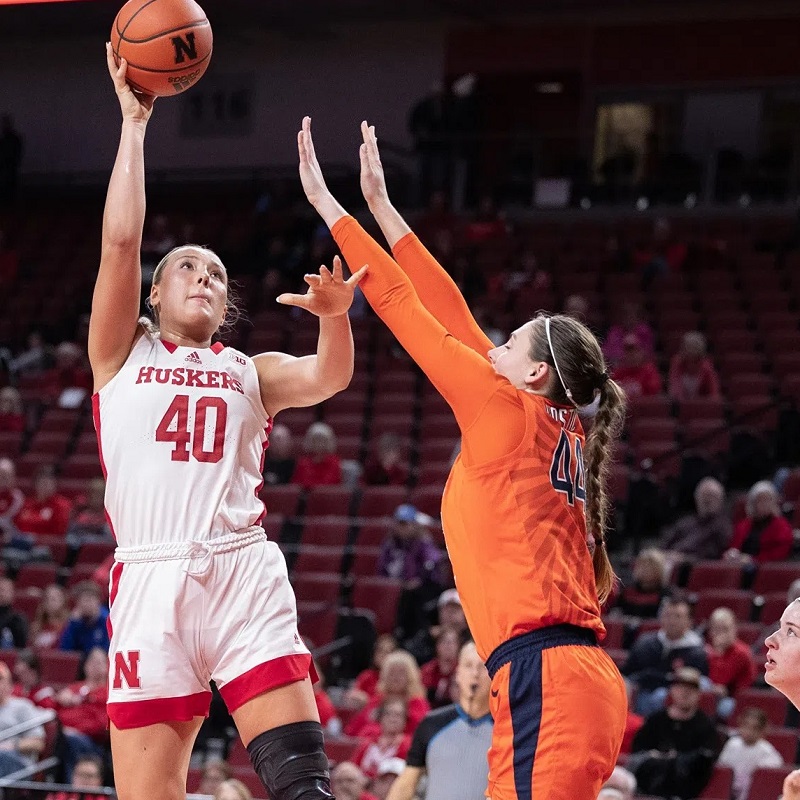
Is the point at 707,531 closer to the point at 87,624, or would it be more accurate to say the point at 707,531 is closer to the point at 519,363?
the point at 87,624

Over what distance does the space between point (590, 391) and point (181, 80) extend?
1.44 meters

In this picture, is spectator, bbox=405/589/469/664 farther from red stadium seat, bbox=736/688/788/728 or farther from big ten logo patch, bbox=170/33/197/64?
A: big ten logo patch, bbox=170/33/197/64

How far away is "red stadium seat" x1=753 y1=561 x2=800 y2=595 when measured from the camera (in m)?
8.66

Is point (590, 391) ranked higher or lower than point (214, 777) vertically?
higher

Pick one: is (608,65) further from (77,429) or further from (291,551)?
(291,551)

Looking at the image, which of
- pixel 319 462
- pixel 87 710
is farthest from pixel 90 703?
pixel 319 462

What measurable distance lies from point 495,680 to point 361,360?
33.3 feet

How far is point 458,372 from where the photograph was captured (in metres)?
3.14

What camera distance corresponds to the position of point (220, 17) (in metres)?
16.5

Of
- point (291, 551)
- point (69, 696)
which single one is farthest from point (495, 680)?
point (291, 551)

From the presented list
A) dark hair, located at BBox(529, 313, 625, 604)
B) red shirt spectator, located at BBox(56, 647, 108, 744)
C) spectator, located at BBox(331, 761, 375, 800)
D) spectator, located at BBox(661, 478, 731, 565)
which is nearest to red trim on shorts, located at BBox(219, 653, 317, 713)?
dark hair, located at BBox(529, 313, 625, 604)

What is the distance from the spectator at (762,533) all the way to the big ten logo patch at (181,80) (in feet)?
20.0

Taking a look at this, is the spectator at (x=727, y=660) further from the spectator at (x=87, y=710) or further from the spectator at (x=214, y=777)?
the spectator at (x=87, y=710)

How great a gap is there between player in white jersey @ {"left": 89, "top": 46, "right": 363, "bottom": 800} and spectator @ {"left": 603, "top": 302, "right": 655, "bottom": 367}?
8399 millimetres
